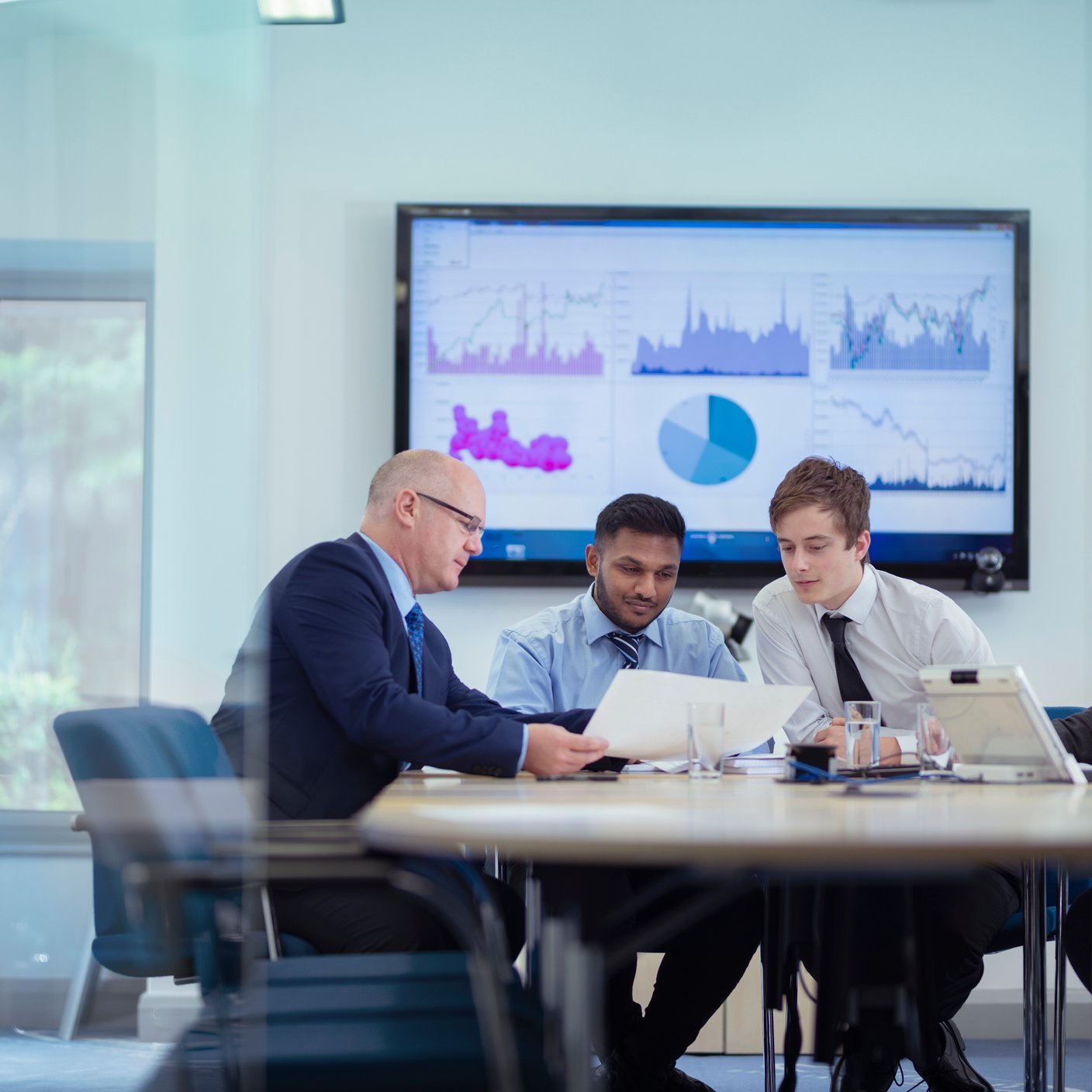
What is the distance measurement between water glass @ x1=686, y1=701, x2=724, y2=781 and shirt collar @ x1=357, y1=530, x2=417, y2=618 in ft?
2.16

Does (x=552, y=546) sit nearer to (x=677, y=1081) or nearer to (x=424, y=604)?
(x=424, y=604)

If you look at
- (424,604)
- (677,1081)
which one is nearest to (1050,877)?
(677,1081)

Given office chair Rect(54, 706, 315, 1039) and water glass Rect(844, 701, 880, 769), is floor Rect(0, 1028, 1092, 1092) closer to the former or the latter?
office chair Rect(54, 706, 315, 1039)

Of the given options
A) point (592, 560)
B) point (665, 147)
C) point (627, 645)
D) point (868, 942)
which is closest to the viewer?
point (868, 942)

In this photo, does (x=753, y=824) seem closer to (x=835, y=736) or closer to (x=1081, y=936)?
(x=835, y=736)

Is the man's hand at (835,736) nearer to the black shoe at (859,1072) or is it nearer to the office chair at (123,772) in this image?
the black shoe at (859,1072)

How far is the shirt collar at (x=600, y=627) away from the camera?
314 centimetres

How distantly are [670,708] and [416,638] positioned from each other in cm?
61

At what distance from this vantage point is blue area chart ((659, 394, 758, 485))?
362cm

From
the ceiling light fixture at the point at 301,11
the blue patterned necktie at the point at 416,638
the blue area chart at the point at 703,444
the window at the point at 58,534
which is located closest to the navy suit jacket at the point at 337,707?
the blue patterned necktie at the point at 416,638

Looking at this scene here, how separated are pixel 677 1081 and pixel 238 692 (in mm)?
1240

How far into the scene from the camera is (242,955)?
6.01 ft

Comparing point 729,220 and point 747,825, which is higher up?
point 729,220

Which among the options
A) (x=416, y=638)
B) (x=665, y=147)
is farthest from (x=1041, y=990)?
(x=665, y=147)
